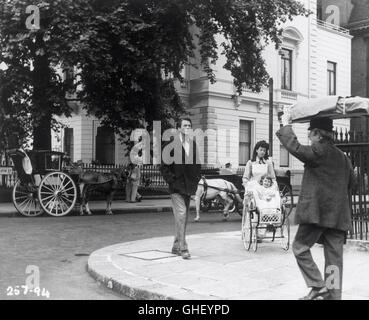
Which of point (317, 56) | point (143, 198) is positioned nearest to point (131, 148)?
point (143, 198)

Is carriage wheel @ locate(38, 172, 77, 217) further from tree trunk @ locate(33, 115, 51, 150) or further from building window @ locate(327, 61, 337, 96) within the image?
building window @ locate(327, 61, 337, 96)

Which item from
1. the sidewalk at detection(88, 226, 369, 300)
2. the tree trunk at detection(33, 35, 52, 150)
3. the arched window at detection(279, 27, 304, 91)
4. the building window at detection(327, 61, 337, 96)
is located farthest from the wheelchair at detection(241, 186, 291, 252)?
the building window at detection(327, 61, 337, 96)

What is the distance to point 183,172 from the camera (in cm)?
798

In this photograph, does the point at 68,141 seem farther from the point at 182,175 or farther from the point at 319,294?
the point at 319,294

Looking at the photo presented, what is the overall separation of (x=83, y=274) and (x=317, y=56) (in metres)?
30.6

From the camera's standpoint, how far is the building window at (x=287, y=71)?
108 ft

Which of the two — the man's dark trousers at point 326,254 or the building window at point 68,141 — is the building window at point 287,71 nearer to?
the building window at point 68,141

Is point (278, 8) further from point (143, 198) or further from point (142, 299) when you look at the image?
point (142, 299)

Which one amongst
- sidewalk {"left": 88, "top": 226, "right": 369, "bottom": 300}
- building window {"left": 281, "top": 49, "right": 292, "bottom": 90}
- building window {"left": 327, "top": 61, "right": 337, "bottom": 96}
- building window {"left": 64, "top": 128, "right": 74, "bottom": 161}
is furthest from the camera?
building window {"left": 327, "top": 61, "right": 337, "bottom": 96}

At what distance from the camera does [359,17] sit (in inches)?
1635

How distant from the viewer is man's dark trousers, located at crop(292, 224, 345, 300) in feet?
16.6

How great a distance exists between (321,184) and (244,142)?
2611cm

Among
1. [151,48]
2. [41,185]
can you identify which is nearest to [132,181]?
[151,48]

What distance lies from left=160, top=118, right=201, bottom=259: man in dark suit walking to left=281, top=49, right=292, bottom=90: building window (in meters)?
25.7
